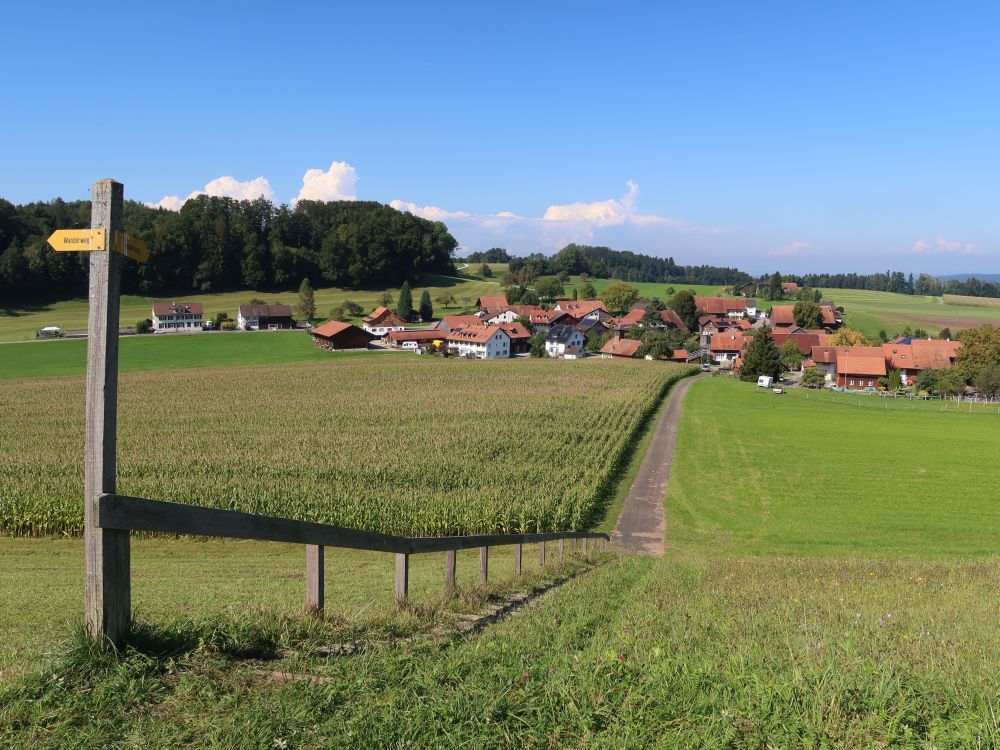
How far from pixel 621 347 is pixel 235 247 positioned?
8649cm

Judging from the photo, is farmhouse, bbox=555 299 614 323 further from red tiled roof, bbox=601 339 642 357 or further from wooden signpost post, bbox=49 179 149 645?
wooden signpost post, bbox=49 179 149 645

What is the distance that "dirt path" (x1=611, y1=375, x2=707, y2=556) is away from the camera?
23.0 metres

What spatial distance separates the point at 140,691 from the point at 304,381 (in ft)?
199

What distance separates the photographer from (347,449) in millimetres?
31703

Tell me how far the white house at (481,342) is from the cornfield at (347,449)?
38.4 m

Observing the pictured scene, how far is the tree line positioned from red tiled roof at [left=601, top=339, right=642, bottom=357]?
229 feet

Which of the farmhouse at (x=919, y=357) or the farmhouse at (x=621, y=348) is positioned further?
the farmhouse at (x=621, y=348)

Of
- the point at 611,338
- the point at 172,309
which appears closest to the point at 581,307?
the point at 611,338

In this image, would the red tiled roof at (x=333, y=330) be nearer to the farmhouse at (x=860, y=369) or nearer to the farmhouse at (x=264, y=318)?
the farmhouse at (x=264, y=318)

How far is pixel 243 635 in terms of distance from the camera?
4.90 metres

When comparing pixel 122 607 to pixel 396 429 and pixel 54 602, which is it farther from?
pixel 396 429

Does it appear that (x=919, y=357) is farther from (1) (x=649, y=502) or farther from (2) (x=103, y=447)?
(2) (x=103, y=447)

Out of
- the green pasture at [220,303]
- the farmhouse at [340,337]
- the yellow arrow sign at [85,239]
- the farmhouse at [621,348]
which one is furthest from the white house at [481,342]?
the yellow arrow sign at [85,239]

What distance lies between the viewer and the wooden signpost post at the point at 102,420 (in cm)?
429
